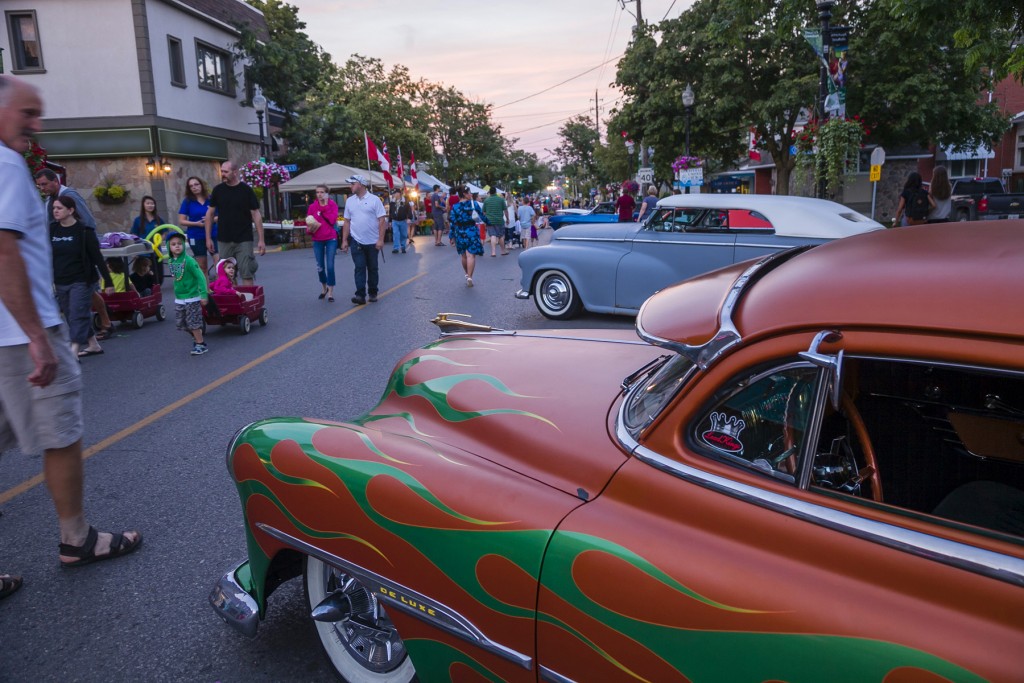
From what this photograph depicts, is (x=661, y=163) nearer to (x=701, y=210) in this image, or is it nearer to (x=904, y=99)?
(x=904, y=99)

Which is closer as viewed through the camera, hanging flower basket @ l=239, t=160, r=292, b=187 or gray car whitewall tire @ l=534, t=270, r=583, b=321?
gray car whitewall tire @ l=534, t=270, r=583, b=321

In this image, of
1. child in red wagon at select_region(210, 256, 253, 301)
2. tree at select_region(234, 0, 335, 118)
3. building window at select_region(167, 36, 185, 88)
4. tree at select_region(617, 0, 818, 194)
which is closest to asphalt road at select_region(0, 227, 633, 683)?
child in red wagon at select_region(210, 256, 253, 301)

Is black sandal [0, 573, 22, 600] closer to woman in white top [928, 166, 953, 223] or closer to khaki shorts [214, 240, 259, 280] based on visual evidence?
khaki shorts [214, 240, 259, 280]

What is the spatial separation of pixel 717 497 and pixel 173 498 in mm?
3493

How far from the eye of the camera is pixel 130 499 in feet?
14.0

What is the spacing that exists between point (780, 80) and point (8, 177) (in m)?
25.3

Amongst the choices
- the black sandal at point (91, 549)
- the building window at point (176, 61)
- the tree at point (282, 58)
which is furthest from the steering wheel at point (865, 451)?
the tree at point (282, 58)

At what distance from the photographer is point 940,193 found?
11.5 m

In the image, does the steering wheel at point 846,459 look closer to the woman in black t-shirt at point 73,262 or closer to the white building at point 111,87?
the woman in black t-shirt at point 73,262

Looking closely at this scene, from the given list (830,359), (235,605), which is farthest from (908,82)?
(235,605)

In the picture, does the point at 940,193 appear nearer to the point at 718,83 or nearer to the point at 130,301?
the point at 130,301

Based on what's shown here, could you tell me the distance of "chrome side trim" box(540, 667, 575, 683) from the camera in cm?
178

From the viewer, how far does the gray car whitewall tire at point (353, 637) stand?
2422 mm

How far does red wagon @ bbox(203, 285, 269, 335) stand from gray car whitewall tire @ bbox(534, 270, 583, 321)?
358cm
